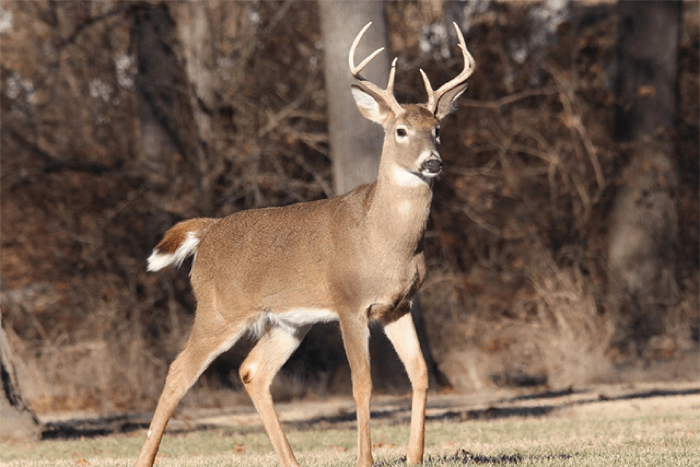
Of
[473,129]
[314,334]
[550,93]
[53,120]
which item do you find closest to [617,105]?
[550,93]

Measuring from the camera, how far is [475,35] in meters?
16.0

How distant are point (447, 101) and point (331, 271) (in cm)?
130

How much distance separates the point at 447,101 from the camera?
686 centimetres

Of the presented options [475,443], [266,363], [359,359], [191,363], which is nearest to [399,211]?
[359,359]

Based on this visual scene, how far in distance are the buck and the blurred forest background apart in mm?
5634

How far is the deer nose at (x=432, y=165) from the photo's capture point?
20.1ft

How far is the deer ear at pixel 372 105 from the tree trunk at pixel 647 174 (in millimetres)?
7996

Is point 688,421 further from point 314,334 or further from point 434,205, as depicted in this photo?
point 434,205

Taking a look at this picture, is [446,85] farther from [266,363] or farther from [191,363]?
[191,363]

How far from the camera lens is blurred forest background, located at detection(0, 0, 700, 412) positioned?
13.2 m

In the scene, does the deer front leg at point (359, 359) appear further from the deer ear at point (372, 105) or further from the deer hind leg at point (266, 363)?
the deer ear at point (372, 105)

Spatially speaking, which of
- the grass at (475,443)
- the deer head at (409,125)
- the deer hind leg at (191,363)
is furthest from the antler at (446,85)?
the grass at (475,443)

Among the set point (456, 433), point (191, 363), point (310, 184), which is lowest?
point (456, 433)

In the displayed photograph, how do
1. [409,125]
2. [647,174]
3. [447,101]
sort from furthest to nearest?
[647,174], [447,101], [409,125]
